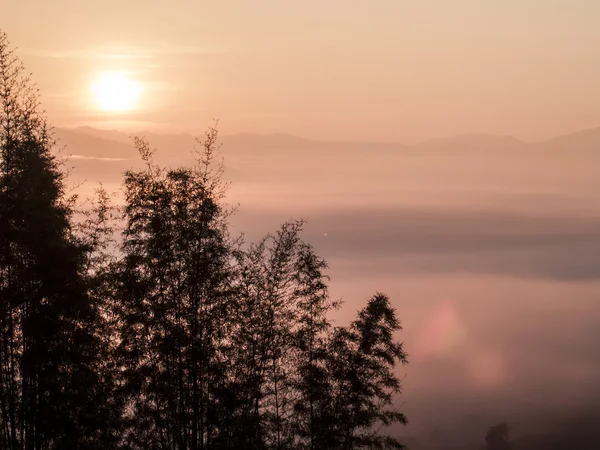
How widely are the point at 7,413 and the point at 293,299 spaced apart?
7.26 m

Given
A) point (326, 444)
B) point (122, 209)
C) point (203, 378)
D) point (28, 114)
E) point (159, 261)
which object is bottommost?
point (326, 444)

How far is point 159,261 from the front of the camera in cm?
1945

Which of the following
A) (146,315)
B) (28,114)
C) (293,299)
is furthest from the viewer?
(293,299)

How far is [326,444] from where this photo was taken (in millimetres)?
21406

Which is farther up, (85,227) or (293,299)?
(85,227)

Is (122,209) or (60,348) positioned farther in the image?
(122,209)

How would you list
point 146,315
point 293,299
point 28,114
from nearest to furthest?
point 28,114 < point 146,315 < point 293,299

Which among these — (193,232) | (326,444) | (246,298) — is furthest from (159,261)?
(326,444)

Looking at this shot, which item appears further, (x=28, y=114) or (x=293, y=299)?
(x=293, y=299)

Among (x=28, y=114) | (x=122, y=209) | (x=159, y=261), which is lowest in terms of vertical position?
(x=159, y=261)

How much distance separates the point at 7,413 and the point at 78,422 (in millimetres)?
1507

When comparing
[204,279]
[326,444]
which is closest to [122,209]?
[204,279]

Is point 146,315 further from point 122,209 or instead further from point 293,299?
point 293,299

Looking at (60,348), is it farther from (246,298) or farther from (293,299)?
(293,299)
